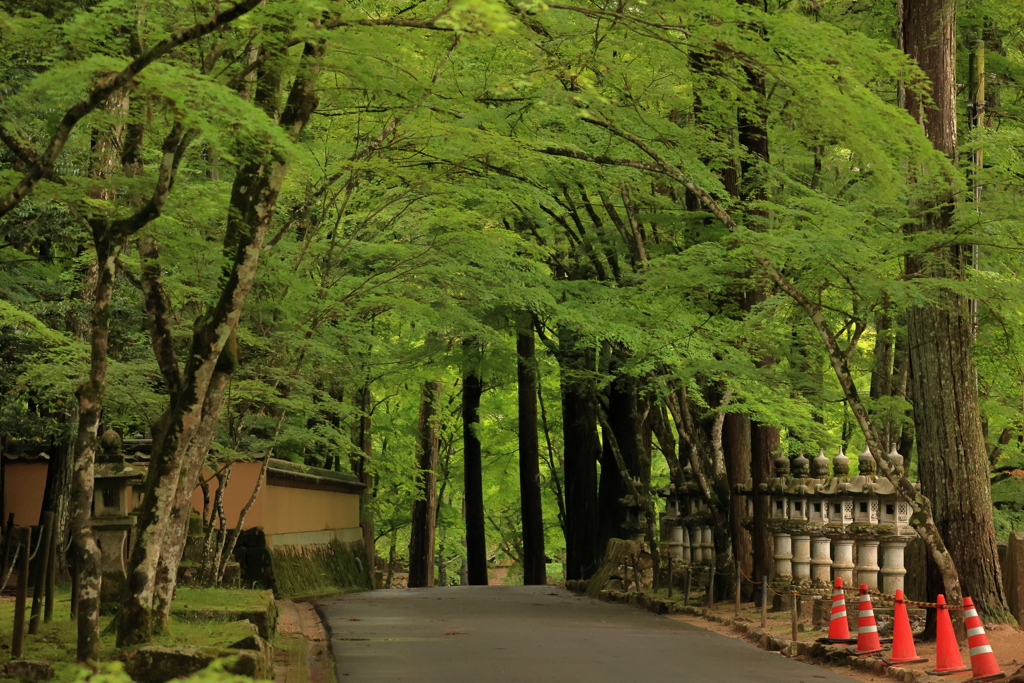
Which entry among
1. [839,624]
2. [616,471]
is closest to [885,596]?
[839,624]

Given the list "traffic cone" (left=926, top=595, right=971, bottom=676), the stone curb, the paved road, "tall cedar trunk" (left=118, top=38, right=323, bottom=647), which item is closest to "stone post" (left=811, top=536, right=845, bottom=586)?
the stone curb

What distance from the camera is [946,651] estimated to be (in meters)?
10.6

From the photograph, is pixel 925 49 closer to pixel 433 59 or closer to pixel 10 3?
pixel 433 59

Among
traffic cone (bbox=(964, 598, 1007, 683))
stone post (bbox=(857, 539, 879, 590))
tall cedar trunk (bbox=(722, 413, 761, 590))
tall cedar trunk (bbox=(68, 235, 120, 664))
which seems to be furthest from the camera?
tall cedar trunk (bbox=(722, 413, 761, 590))

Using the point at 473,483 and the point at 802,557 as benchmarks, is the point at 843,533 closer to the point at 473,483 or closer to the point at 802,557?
the point at 802,557

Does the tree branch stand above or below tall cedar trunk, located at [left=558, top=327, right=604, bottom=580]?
above

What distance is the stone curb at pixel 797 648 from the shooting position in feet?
35.9

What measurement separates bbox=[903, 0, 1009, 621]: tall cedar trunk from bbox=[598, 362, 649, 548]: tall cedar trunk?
13746 mm

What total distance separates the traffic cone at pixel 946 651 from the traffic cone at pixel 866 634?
111 cm

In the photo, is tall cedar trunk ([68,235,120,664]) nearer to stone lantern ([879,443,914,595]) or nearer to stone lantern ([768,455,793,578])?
stone lantern ([879,443,914,595])

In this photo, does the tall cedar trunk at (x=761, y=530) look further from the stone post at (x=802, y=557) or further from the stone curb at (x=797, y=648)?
the stone post at (x=802, y=557)

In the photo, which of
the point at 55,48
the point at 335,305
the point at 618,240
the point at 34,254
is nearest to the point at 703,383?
the point at 618,240

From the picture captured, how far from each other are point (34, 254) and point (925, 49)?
15.4 m

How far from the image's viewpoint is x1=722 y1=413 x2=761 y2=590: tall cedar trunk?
1922cm
